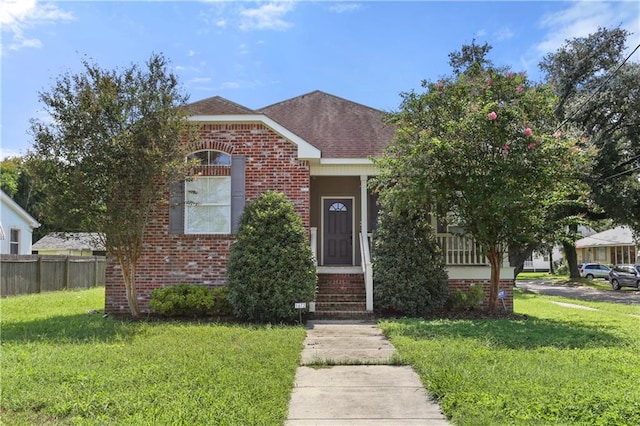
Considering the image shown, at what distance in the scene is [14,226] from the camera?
2584cm

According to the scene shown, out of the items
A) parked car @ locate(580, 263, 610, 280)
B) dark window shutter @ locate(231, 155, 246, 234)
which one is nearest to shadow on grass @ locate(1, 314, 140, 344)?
dark window shutter @ locate(231, 155, 246, 234)

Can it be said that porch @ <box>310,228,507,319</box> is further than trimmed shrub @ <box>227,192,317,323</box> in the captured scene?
Yes

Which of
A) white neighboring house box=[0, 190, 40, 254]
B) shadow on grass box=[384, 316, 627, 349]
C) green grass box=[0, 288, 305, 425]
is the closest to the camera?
green grass box=[0, 288, 305, 425]

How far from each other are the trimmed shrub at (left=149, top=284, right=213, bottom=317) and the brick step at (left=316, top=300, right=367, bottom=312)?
2.48 m

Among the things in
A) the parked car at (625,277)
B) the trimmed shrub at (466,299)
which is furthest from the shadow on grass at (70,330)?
the parked car at (625,277)

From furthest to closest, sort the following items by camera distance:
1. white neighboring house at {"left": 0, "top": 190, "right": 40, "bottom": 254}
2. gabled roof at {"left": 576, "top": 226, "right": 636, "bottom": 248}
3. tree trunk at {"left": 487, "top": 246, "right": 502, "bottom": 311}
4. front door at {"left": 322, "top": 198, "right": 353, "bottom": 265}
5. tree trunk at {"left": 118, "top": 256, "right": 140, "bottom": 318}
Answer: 1. gabled roof at {"left": 576, "top": 226, "right": 636, "bottom": 248}
2. white neighboring house at {"left": 0, "top": 190, "right": 40, "bottom": 254}
3. front door at {"left": 322, "top": 198, "right": 353, "bottom": 265}
4. tree trunk at {"left": 487, "top": 246, "right": 502, "bottom": 311}
5. tree trunk at {"left": 118, "top": 256, "right": 140, "bottom": 318}

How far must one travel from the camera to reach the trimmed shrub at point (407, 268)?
11016 millimetres

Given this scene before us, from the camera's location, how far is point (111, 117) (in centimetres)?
961

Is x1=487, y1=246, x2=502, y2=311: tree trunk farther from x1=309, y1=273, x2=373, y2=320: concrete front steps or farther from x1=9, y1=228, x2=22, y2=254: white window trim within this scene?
x1=9, y1=228, x2=22, y2=254: white window trim

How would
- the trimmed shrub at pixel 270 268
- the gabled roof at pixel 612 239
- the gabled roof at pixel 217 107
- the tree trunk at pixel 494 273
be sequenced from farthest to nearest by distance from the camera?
the gabled roof at pixel 612 239, the gabled roof at pixel 217 107, the tree trunk at pixel 494 273, the trimmed shrub at pixel 270 268

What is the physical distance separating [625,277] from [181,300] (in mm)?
28662

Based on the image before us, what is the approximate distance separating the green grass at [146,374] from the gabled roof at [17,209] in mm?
18465

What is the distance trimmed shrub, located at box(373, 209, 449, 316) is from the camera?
36.1ft

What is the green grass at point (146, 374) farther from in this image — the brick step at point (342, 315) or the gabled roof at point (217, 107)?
the gabled roof at point (217, 107)
